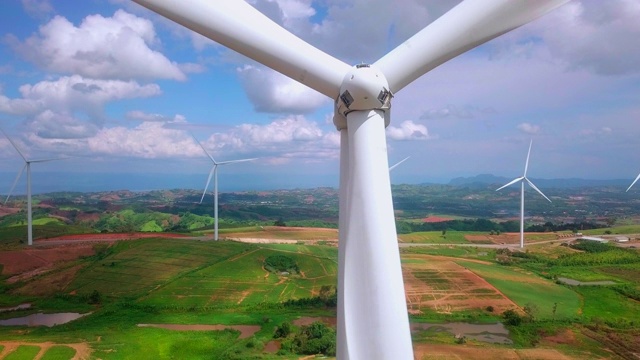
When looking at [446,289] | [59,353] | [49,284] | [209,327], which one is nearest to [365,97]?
[59,353]

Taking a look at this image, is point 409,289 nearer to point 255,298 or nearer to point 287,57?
point 255,298

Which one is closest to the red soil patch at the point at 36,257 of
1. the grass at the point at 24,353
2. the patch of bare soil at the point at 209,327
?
the patch of bare soil at the point at 209,327

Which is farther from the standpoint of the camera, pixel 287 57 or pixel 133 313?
pixel 133 313

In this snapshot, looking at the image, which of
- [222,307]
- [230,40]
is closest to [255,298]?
[222,307]

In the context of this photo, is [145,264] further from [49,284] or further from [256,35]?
[256,35]

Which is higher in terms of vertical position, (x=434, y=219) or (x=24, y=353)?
(x=434, y=219)

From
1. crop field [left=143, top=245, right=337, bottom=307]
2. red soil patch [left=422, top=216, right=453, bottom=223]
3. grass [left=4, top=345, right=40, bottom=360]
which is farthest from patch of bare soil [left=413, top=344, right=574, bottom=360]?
red soil patch [left=422, top=216, right=453, bottom=223]

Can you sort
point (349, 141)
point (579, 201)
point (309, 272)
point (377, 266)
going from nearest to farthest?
point (377, 266), point (349, 141), point (309, 272), point (579, 201)

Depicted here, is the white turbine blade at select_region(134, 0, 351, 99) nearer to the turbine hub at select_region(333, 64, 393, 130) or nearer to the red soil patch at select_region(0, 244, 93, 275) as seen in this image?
the turbine hub at select_region(333, 64, 393, 130)
